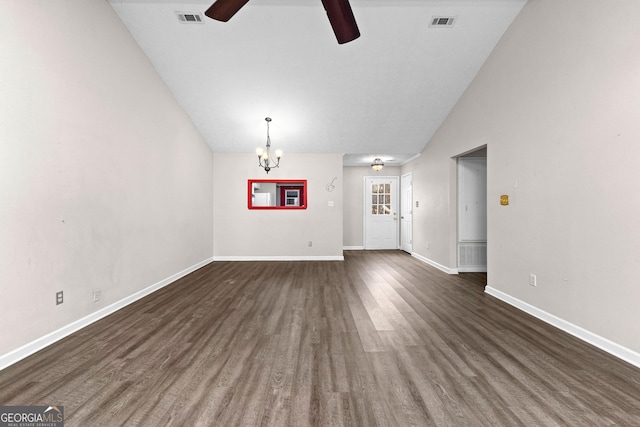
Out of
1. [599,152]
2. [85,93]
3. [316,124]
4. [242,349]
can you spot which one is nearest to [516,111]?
[599,152]

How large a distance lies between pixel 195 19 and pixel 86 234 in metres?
2.78

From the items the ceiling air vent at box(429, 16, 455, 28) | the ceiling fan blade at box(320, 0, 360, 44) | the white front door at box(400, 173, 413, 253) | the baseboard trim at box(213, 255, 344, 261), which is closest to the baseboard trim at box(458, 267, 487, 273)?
the white front door at box(400, 173, 413, 253)

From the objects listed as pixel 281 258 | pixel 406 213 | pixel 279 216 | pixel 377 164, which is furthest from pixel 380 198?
pixel 281 258

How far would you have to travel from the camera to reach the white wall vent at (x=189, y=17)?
3.36 m

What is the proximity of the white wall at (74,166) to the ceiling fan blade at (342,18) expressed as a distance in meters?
2.39

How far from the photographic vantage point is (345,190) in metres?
8.26

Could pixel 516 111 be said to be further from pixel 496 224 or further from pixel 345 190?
pixel 345 190

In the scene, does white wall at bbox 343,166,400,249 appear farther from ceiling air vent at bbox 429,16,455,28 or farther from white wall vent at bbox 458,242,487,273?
ceiling air vent at bbox 429,16,455,28

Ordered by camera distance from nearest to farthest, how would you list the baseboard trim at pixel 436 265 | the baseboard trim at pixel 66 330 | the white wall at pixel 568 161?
1. the baseboard trim at pixel 66 330
2. the white wall at pixel 568 161
3. the baseboard trim at pixel 436 265

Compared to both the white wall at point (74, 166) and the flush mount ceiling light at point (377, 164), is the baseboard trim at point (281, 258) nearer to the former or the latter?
the white wall at point (74, 166)

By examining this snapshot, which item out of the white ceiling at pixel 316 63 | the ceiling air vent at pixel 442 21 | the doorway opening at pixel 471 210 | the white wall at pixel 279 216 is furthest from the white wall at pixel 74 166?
the doorway opening at pixel 471 210

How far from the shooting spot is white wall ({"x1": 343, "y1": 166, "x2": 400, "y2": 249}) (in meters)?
8.20

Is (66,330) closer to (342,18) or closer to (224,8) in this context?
(224,8)

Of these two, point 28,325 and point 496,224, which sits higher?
point 496,224
